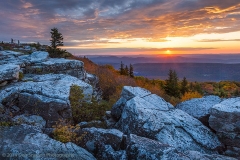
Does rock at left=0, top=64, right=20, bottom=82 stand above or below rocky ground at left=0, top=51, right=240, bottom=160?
above

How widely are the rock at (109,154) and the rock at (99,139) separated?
0.19 meters

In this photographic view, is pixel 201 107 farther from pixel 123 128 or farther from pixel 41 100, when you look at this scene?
pixel 41 100

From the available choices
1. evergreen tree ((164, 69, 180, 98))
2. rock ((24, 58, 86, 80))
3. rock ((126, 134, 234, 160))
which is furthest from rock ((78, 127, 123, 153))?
evergreen tree ((164, 69, 180, 98))

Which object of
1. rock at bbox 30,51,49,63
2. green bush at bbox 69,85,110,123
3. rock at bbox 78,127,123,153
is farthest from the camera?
rock at bbox 30,51,49,63

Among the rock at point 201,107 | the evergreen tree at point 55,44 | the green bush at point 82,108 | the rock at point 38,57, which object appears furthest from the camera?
the evergreen tree at point 55,44

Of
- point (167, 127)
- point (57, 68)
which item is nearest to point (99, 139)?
point (167, 127)

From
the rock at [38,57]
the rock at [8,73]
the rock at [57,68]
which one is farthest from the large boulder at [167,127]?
the rock at [38,57]

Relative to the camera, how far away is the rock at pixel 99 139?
6.83 metres

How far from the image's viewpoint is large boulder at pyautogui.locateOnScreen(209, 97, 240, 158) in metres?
8.01

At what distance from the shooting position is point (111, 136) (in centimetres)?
695

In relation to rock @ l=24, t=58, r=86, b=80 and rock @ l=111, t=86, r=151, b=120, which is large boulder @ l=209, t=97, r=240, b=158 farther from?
rock @ l=24, t=58, r=86, b=80

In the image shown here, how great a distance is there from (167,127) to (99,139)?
2743 mm

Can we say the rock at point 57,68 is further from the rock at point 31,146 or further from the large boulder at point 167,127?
the rock at point 31,146

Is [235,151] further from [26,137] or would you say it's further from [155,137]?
[26,137]
